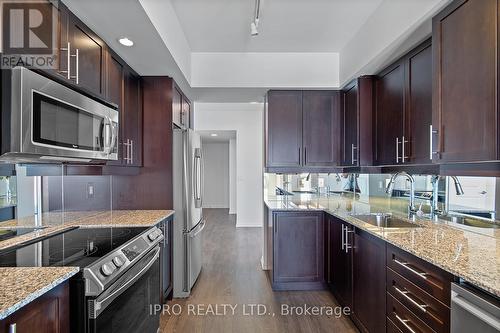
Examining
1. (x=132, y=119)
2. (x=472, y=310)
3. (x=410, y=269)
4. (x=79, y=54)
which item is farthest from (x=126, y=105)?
(x=472, y=310)

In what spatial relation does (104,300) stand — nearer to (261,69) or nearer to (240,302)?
(240,302)

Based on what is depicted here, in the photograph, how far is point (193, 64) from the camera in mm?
3445

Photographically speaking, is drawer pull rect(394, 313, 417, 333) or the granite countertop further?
drawer pull rect(394, 313, 417, 333)

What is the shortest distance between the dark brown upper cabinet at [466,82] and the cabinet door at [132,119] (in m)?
2.56

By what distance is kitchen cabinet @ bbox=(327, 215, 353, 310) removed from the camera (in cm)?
246

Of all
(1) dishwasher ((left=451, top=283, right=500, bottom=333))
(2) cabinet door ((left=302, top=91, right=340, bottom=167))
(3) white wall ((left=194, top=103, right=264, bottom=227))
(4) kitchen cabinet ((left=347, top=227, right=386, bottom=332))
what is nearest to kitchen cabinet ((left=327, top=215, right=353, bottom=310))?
(4) kitchen cabinet ((left=347, top=227, right=386, bottom=332))

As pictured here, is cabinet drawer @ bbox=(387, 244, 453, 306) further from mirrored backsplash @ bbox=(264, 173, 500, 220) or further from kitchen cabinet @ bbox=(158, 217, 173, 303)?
kitchen cabinet @ bbox=(158, 217, 173, 303)

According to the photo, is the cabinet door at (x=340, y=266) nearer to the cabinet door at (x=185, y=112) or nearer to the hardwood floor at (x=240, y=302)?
the hardwood floor at (x=240, y=302)

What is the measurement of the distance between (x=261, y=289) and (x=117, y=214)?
5.68 ft

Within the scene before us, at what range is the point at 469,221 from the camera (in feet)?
6.70

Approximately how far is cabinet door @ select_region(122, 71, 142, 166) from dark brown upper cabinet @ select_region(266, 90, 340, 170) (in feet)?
5.09

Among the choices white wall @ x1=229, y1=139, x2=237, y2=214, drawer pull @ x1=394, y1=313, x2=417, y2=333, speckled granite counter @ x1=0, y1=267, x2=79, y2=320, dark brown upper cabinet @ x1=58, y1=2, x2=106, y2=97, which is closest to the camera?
speckled granite counter @ x1=0, y1=267, x2=79, y2=320

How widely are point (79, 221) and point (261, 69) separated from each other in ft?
8.37

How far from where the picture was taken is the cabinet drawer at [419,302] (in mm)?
1277
